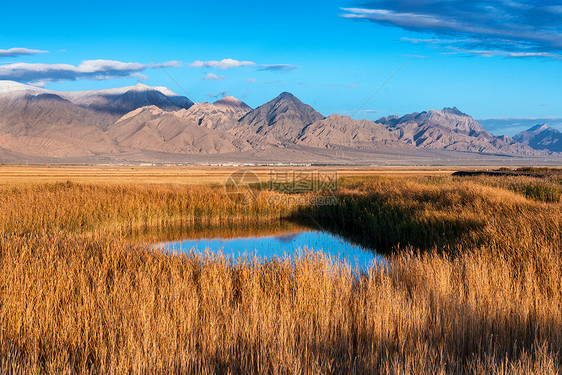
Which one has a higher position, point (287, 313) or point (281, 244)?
point (287, 313)

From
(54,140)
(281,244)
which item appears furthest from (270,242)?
(54,140)

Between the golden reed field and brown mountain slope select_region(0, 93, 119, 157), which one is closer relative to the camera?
the golden reed field

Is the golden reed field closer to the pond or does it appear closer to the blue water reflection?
Result: the blue water reflection

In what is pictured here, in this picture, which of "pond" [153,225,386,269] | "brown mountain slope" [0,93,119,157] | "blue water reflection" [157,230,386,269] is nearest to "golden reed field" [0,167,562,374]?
"blue water reflection" [157,230,386,269]

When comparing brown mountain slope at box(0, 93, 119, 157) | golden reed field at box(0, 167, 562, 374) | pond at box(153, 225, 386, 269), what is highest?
brown mountain slope at box(0, 93, 119, 157)

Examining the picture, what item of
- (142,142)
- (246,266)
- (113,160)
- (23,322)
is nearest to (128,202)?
(246,266)

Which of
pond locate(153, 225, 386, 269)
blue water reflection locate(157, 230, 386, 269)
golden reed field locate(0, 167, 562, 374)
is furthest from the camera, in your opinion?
pond locate(153, 225, 386, 269)

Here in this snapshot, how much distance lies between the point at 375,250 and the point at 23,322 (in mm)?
10917

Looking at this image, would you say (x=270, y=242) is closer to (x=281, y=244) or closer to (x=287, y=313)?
(x=281, y=244)

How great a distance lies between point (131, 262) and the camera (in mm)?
7512

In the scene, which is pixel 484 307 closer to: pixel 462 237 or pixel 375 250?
pixel 462 237

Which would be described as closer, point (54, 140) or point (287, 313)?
point (287, 313)

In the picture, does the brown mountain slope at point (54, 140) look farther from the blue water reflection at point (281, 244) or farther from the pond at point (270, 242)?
the blue water reflection at point (281, 244)

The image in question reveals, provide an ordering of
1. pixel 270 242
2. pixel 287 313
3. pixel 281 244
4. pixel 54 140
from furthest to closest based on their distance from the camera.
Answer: pixel 54 140
pixel 270 242
pixel 281 244
pixel 287 313
